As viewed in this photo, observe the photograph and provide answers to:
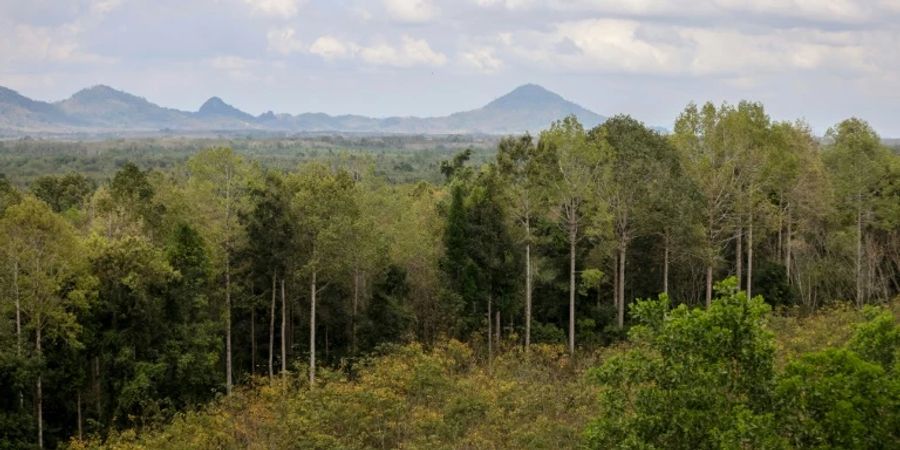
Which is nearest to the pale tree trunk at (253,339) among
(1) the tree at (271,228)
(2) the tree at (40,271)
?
(1) the tree at (271,228)

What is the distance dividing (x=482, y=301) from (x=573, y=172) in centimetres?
619

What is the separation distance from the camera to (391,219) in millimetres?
36219

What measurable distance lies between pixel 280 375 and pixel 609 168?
574 inches

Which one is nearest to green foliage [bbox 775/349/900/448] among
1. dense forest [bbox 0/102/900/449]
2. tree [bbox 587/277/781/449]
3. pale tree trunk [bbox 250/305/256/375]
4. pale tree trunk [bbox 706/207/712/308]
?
dense forest [bbox 0/102/900/449]

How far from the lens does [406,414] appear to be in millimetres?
22031

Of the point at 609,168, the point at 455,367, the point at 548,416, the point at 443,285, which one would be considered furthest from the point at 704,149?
the point at 548,416

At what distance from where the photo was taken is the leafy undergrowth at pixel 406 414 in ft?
65.7

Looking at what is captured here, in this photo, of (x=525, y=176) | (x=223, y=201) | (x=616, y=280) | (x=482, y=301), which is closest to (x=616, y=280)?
(x=616, y=280)

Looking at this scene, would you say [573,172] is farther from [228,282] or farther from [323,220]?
[228,282]

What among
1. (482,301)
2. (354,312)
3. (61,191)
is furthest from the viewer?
(61,191)

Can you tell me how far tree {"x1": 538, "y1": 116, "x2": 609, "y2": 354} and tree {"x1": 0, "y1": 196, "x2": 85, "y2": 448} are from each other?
17037mm

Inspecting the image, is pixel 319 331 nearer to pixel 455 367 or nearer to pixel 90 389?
pixel 455 367

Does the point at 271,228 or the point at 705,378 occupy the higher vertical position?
the point at 271,228

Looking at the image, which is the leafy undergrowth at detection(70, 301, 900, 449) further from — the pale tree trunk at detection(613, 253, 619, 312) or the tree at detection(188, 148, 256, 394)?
the pale tree trunk at detection(613, 253, 619, 312)
